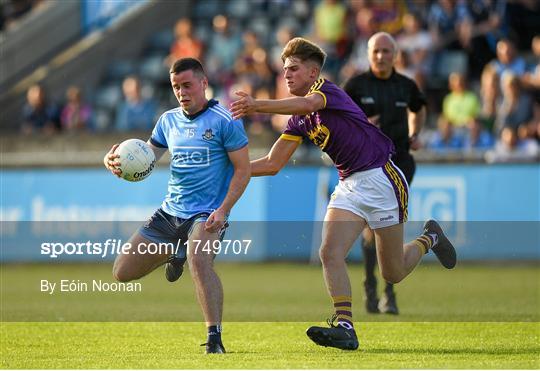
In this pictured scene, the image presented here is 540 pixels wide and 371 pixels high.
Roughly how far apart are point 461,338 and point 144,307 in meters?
4.33

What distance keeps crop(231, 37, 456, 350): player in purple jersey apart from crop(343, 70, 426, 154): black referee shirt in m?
2.42

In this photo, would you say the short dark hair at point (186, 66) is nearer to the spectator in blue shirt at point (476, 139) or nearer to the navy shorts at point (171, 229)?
the navy shorts at point (171, 229)

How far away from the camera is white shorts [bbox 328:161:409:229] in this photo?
385 inches

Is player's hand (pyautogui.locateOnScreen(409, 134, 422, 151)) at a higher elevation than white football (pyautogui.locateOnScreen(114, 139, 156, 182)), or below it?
higher

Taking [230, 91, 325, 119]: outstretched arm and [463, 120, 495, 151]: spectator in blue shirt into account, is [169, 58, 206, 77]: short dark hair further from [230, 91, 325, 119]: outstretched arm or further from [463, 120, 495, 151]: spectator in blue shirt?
[463, 120, 495, 151]: spectator in blue shirt

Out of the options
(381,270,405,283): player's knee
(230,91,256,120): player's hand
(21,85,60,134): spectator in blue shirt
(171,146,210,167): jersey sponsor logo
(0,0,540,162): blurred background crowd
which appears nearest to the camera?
(230,91,256,120): player's hand

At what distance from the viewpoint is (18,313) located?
42.2ft

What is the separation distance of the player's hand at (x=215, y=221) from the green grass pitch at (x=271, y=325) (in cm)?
99

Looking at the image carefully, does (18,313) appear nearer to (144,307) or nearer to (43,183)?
(144,307)

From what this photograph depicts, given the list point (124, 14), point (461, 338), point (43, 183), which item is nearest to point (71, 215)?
point (43, 183)

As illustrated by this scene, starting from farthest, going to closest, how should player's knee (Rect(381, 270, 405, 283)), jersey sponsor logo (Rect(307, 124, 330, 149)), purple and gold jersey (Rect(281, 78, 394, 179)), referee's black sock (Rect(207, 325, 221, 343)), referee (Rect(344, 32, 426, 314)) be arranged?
referee (Rect(344, 32, 426, 314)) → player's knee (Rect(381, 270, 405, 283)) → jersey sponsor logo (Rect(307, 124, 330, 149)) → purple and gold jersey (Rect(281, 78, 394, 179)) → referee's black sock (Rect(207, 325, 221, 343))

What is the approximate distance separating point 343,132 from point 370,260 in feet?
10.9

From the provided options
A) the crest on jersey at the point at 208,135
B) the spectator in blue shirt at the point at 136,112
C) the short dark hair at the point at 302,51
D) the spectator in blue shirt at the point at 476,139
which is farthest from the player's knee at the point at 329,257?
the spectator in blue shirt at the point at 136,112

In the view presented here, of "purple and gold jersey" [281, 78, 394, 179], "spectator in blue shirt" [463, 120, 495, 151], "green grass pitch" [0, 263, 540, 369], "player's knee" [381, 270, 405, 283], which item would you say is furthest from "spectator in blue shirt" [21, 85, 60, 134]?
"player's knee" [381, 270, 405, 283]
